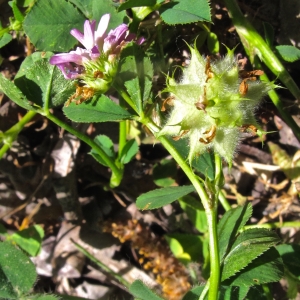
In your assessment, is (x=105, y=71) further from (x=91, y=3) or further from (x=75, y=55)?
(x=91, y=3)

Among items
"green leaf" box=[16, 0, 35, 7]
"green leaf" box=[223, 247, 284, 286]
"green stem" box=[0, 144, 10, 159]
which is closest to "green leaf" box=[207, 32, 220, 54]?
"green leaf" box=[16, 0, 35, 7]

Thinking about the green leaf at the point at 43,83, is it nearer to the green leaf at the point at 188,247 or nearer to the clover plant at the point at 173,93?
the clover plant at the point at 173,93

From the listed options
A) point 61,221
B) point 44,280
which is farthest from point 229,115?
point 44,280

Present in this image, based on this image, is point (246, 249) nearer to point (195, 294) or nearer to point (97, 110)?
point (195, 294)

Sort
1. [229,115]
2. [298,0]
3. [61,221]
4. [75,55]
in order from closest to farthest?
1. [229,115]
2. [75,55]
3. [298,0]
4. [61,221]

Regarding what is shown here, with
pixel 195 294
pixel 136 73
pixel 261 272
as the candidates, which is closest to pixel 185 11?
pixel 136 73

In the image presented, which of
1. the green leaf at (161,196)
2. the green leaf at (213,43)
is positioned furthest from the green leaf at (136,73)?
the green leaf at (213,43)

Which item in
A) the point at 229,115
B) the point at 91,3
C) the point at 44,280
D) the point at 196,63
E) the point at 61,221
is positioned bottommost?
the point at 44,280
